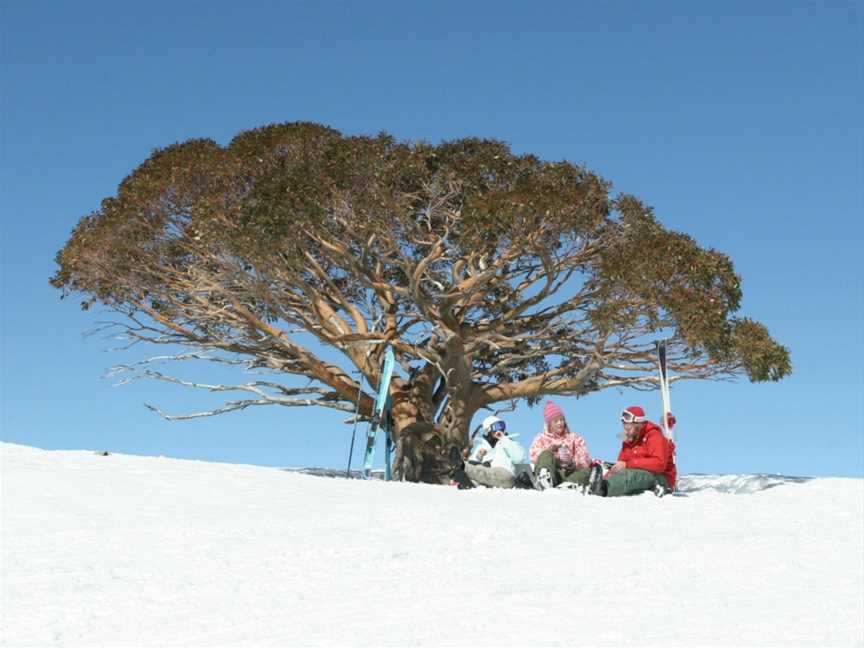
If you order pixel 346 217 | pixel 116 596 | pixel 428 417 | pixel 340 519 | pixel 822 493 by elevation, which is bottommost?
pixel 116 596

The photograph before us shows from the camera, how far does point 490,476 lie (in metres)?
12.5

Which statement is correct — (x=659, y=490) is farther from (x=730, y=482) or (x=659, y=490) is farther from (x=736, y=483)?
(x=730, y=482)

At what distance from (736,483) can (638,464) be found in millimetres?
8428

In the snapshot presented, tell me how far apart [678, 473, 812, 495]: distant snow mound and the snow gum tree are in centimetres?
213

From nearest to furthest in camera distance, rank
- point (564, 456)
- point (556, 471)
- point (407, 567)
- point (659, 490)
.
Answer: point (407, 567)
point (659, 490)
point (556, 471)
point (564, 456)

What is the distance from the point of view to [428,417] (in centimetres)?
2122

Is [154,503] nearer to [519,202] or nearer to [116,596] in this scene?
[116,596]

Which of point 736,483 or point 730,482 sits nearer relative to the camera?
point 736,483

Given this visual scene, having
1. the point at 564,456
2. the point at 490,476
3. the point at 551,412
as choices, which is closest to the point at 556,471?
the point at 564,456

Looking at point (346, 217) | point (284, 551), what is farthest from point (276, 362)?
point (284, 551)

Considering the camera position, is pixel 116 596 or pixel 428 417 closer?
pixel 116 596

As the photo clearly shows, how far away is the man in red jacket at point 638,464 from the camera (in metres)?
12.4

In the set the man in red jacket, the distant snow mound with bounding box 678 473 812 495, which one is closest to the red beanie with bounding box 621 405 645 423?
the man in red jacket

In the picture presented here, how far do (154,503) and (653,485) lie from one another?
617cm
